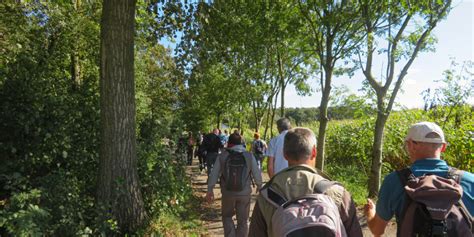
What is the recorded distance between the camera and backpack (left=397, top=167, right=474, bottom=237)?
199cm

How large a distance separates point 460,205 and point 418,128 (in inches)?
23.0

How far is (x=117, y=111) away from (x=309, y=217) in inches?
145

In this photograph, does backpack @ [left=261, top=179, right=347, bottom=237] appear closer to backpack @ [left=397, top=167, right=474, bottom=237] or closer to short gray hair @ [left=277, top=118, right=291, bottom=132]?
backpack @ [left=397, top=167, right=474, bottom=237]

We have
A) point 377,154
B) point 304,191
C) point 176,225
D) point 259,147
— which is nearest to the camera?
point 304,191

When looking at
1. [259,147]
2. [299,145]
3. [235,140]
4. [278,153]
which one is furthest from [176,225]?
[259,147]

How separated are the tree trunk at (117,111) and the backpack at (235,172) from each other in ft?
4.83

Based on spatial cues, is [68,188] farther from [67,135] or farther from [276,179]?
[276,179]

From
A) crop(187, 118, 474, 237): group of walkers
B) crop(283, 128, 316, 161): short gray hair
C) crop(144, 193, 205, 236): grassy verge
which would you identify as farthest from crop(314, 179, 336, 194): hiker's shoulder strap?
crop(144, 193, 205, 236): grassy verge

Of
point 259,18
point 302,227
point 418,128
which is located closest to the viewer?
point 302,227

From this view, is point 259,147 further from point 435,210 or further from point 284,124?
point 435,210

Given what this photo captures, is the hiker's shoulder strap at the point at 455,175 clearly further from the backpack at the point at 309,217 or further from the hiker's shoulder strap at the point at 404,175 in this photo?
the backpack at the point at 309,217

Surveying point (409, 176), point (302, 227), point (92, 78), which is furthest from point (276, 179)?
point (92, 78)

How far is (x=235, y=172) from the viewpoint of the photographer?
4.66 metres

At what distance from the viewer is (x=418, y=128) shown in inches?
94.5
